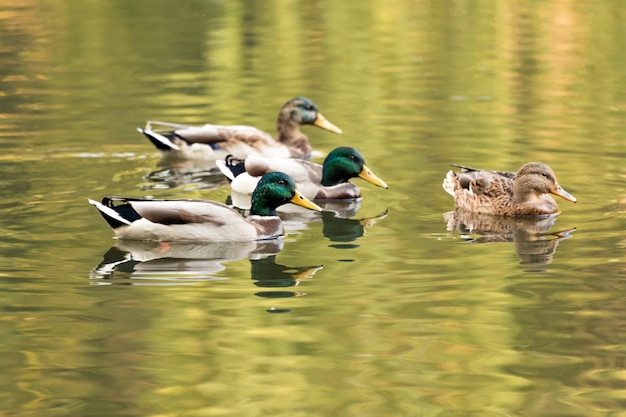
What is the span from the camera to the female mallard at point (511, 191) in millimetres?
12430

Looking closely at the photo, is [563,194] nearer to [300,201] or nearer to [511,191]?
[511,191]

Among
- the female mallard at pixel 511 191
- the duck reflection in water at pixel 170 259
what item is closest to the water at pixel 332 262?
the duck reflection in water at pixel 170 259

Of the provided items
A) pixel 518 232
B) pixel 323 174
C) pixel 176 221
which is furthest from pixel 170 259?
pixel 323 174

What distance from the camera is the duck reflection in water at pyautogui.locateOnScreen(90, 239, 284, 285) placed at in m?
10.2

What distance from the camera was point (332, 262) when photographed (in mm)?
10742

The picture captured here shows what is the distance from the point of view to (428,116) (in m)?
17.4

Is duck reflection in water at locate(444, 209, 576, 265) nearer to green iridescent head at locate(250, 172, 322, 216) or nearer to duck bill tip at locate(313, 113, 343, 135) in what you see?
green iridescent head at locate(250, 172, 322, 216)

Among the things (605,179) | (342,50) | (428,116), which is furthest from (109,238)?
(342,50)

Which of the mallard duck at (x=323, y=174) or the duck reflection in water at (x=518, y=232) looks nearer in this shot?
the duck reflection in water at (x=518, y=232)

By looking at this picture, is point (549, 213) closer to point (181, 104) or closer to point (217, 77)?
point (181, 104)

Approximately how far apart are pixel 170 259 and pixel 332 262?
4.30 feet

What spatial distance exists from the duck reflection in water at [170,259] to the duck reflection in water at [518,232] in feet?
5.54

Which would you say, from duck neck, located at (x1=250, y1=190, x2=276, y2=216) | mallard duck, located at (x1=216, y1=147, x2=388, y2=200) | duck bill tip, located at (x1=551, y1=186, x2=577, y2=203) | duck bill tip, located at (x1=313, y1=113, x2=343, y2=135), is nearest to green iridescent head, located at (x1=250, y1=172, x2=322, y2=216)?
duck neck, located at (x1=250, y1=190, x2=276, y2=216)

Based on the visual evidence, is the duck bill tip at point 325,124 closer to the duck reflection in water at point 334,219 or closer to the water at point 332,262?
the water at point 332,262
